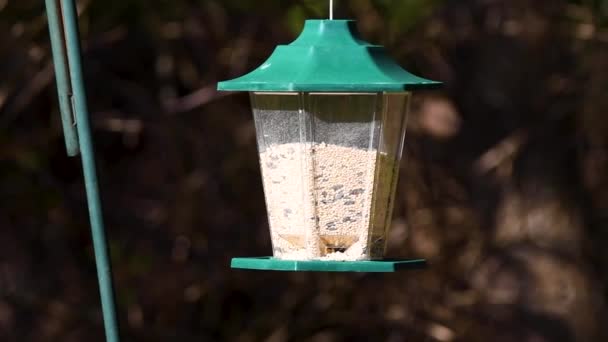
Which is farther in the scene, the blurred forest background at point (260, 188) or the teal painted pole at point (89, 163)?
the blurred forest background at point (260, 188)

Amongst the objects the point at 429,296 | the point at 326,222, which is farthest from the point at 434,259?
the point at 326,222

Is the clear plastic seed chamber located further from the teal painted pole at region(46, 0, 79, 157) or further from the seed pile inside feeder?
the teal painted pole at region(46, 0, 79, 157)

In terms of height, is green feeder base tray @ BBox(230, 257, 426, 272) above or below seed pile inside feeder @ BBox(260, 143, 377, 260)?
below

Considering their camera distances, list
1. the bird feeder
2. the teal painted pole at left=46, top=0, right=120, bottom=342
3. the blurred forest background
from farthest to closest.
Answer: the blurred forest background, the bird feeder, the teal painted pole at left=46, top=0, right=120, bottom=342

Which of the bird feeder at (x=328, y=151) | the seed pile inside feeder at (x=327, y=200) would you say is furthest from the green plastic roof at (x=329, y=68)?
the seed pile inside feeder at (x=327, y=200)

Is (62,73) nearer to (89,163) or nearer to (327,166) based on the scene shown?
(89,163)

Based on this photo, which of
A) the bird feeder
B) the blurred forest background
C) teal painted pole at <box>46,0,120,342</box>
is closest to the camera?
teal painted pole at <box>46,0,120,342</box>

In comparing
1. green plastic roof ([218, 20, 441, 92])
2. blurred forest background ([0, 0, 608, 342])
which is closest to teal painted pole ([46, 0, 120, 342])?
green plastic roof ([218, 20, 441, 92])

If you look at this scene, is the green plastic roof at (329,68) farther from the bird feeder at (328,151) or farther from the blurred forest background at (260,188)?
the blurred forest background at (260,188)
